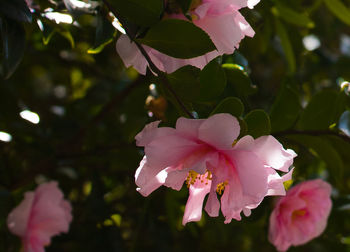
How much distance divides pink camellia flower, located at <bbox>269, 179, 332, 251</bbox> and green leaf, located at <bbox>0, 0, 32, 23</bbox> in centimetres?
55

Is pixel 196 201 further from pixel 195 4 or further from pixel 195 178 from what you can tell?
pixel 195 4

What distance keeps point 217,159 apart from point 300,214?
1.43ft

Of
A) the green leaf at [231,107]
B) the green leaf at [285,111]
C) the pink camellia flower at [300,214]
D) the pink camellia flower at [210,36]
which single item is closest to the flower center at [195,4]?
the pink camellia flower at [210,36]

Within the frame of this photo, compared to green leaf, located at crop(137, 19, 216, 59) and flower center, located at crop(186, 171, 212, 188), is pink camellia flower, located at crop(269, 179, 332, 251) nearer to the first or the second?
flower center, located at crop(186, 171, 212, 188)

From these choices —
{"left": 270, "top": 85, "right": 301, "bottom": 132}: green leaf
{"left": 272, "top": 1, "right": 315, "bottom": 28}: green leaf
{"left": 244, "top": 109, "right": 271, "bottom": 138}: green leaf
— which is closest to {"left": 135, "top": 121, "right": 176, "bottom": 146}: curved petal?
{"left": 244, "top": 109, "right": 271, "bottom": 138}: green leaf

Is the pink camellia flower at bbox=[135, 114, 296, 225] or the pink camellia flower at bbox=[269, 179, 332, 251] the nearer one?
the pink camellia flower at bbox=[135, 114, 296, 225]

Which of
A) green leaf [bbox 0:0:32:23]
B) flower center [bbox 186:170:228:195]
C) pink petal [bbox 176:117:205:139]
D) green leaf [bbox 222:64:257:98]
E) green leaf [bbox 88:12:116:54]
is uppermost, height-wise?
green leaf [bbox 0:0:32:23]

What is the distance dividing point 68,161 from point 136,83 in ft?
0.82

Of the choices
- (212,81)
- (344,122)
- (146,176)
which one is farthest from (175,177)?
(344,122)

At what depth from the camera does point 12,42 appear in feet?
2.13

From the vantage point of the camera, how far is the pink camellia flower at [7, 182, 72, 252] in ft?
3.20

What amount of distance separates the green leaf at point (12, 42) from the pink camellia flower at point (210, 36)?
124 mm

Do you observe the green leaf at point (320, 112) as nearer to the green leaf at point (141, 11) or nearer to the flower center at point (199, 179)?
the flower center at point (199, 179)

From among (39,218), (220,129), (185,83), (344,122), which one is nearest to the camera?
(220,129)
